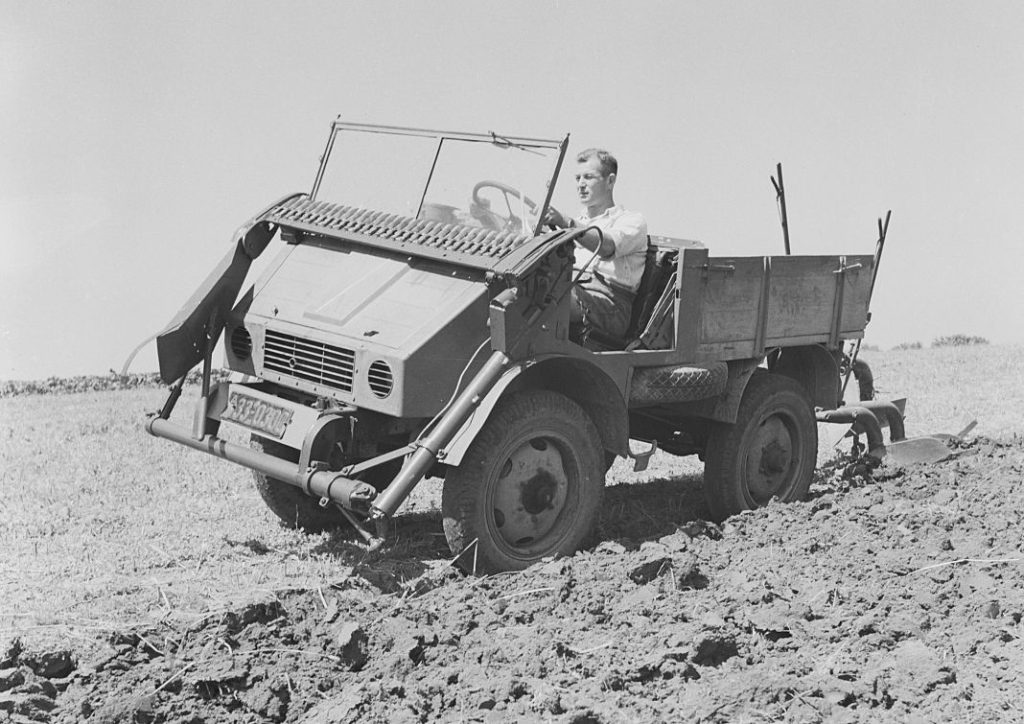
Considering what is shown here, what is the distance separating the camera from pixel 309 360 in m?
6.81

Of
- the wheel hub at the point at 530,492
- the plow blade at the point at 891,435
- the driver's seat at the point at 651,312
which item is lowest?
the wheel hub at the point at 530,492

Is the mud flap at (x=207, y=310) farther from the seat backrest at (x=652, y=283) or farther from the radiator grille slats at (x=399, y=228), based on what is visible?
the seat backrest at (x=652, y=283)

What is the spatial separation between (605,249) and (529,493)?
1441 mm

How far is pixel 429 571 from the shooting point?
655 centimetres

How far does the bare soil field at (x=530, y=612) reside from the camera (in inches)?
189

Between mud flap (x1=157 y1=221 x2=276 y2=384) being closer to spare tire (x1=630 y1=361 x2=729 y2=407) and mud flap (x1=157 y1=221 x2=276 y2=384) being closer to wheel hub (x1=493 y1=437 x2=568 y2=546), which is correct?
wheel hub (x1=493 y1=437 x2=568 y2=546)

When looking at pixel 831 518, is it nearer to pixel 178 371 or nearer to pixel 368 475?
pixel 368 475

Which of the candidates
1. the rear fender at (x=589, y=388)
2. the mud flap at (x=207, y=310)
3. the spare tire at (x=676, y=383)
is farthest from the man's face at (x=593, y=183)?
the mud flap at (x=207, y=310)

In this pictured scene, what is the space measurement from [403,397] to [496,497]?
745mm

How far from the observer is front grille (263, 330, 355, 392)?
6621 millimetres

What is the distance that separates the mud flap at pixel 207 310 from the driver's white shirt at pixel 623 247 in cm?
186

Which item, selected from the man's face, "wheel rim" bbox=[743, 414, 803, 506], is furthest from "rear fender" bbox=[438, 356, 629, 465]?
"wheel rim" bbox=[743, 414, 803, 506]

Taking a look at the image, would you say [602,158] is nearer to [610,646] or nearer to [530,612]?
[530,612]

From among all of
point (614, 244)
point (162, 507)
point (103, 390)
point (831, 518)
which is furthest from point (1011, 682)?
point (103, 390)
